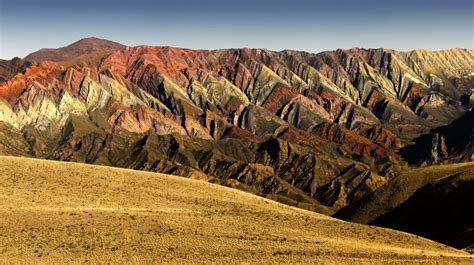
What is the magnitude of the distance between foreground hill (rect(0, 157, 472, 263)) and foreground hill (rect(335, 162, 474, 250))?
27.8m

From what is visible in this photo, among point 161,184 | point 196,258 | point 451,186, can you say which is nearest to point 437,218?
point 451,186

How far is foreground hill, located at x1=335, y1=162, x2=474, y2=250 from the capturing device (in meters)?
114

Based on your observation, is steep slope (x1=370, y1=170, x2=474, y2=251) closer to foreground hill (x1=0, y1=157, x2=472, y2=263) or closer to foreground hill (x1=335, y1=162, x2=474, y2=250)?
foreground hill (x1=335, y1=162, x2=474, y2=250)

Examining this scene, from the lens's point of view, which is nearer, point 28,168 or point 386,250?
point 386,250

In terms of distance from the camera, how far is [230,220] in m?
72.1

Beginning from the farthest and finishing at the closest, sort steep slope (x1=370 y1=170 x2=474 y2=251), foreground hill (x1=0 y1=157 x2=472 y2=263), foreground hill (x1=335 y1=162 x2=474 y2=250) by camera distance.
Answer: foreground hill (x1=335 y1=162 x2=474 y2=250)
steep slope (x1=370 y1=170 x2=474 y2=251)
foreground hill (x1=0 y1=157 x2=472 y2=263)

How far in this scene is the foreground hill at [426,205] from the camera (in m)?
114

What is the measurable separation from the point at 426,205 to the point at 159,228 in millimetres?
84140

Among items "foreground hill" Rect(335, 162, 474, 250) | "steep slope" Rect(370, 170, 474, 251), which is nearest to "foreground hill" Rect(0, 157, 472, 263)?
"foreground hill" Rect(335, 162, 474, 250)

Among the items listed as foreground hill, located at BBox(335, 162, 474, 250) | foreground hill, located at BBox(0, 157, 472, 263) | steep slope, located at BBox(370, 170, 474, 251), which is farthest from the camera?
foreground hill, located at BBox(335, 162, 474, 250)

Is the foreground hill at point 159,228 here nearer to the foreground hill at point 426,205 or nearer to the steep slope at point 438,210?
the foreground hill at point 426,205

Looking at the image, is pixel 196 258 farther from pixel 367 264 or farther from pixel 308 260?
pixel 367 264

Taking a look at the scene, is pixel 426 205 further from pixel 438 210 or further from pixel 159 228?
pixel 159 228

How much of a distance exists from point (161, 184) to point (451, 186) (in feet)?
236
